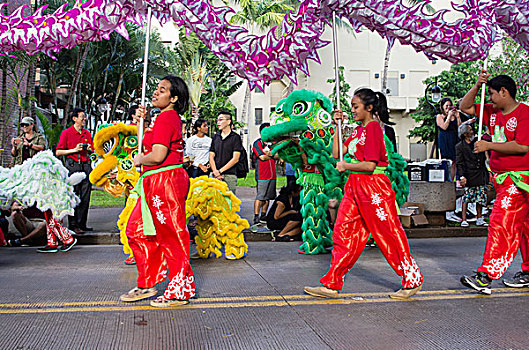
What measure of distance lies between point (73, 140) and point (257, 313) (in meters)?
5.27

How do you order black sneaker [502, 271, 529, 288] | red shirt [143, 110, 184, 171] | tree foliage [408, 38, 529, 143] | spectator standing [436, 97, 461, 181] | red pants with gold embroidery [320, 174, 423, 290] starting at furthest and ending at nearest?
tree foliage [408, 38, 529, 143]
spectator standing [436, 97, 461, 181]
black sneaker [502, 271, 529, 288]
red pants with gold embroidery [320, 174, 423, 290]
red shirt [143, 110, 184, 171]

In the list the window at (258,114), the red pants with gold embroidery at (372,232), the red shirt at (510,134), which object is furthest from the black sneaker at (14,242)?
the window at (258,114)

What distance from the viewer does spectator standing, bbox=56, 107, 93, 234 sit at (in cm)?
805

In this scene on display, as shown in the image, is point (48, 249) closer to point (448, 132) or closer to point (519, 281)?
point (519, 281)

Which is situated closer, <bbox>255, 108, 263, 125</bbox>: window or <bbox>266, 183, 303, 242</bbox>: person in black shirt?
<bbox>266, 183, 303, 242</bbox>: person in black shirt

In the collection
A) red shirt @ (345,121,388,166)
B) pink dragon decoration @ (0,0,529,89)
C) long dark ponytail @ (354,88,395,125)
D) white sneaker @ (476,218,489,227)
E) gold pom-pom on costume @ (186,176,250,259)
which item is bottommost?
white sneaker @ (476,218,489,227)

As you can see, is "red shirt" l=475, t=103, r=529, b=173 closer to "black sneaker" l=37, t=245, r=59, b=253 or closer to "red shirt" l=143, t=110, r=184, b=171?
"red shirt" l=143, t=110, r=184, b=171

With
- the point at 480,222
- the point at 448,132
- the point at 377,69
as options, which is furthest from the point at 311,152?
the point at 377,69

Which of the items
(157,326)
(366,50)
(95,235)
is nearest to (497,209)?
(157,326)

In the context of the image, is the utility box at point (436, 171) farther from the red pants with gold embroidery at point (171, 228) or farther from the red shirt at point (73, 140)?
the red pants with gold embroidery at point (171, 228)

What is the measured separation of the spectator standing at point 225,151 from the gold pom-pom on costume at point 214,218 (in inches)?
67.4

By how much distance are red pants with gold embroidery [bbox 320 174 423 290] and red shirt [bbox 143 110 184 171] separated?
1501 millimetres

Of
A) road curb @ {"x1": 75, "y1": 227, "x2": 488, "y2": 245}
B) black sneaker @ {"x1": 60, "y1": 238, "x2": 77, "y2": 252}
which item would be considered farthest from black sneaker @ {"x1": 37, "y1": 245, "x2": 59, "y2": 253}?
road curb @ {"x1": 75, "y1": 227, "x2": 488, "y2": 245}

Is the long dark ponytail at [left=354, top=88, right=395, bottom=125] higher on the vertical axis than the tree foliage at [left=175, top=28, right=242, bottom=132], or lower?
lower
